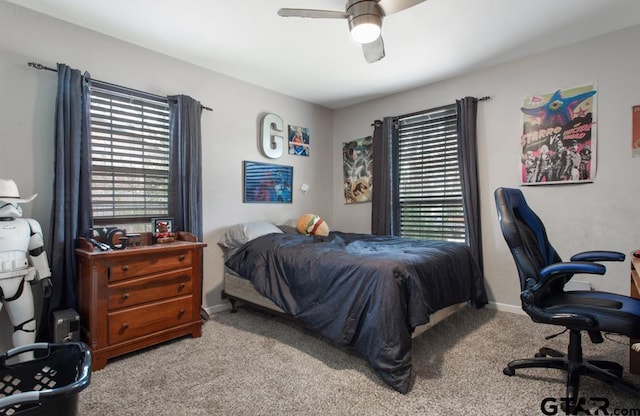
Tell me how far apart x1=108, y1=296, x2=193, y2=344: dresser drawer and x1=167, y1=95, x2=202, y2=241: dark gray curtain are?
0.72m

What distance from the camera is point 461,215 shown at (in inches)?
134

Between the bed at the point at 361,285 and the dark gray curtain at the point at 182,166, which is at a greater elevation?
the dark gray curtain at the point at 182,166

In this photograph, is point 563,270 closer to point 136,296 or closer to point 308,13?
point 308,13

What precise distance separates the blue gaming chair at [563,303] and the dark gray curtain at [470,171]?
1.11m

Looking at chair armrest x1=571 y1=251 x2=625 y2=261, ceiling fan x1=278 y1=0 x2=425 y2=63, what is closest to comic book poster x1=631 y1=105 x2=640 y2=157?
chair armrest x1=571 y1=251 x2=625 y2=261

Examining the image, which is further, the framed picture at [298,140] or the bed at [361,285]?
the framed picture at [298,140]

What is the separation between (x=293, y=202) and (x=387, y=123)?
156 cm

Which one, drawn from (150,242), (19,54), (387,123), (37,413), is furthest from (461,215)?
(19,54)

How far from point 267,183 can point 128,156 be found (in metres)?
A: 1.48

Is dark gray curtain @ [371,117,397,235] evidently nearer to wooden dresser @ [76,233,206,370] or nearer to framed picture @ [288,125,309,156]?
framed picture @ [288,125,309,156]

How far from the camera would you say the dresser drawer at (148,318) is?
2.11 meters

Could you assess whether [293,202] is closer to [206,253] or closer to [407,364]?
[206,253]

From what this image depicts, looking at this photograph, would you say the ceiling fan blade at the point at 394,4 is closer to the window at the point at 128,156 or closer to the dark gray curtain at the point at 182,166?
the dark gray curtain at the point at 182,166

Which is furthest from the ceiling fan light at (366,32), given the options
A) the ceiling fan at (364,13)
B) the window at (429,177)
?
the window at (429,177)
